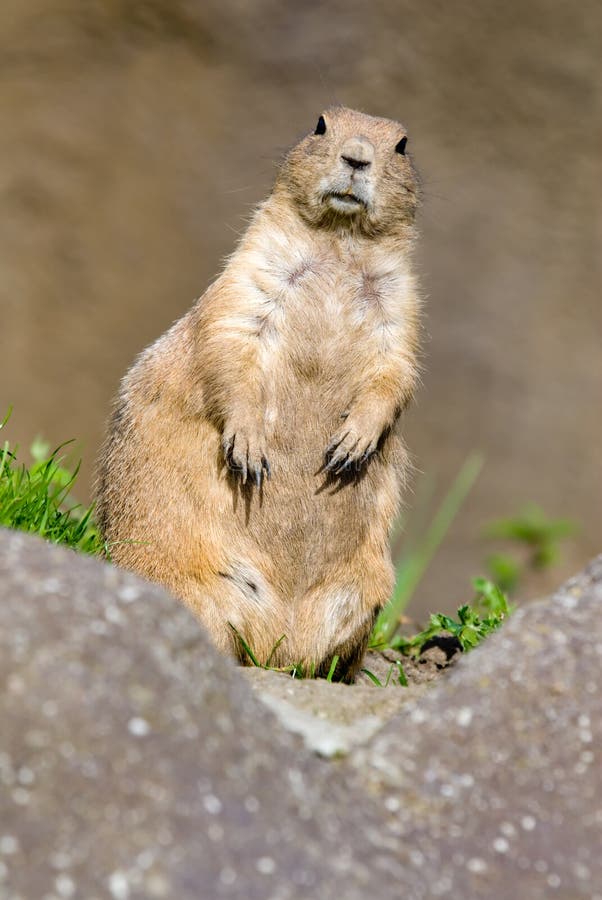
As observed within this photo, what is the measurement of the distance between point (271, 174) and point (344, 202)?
690 centimetres

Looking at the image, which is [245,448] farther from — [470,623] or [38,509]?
[470,623]

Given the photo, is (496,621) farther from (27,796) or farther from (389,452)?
(27,796)

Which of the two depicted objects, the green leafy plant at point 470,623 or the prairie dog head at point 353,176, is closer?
the green leafy plant at point 470,623

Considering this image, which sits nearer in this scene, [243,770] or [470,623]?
[243,770]

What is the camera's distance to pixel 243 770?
138 inches

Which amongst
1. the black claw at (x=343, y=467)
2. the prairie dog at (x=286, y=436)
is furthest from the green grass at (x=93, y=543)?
the black claw at (x=343, y=467)

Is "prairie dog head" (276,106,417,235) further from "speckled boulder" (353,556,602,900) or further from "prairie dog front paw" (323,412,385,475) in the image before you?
"speckled boulder" (353,556,602,900)

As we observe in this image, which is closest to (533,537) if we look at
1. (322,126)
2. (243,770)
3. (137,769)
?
(322,126)

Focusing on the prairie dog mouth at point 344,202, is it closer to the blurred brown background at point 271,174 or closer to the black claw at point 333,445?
the black claw at point 333,445

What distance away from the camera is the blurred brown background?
13375 millimetres

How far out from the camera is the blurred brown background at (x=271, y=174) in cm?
1338

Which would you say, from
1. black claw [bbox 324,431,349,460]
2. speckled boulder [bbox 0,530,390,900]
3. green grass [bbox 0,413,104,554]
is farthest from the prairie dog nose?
speckled boulder [bbox 0,530,390,900]

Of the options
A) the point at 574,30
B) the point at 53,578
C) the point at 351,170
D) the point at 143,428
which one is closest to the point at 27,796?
the point at 53,578

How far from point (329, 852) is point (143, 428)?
137 inches
